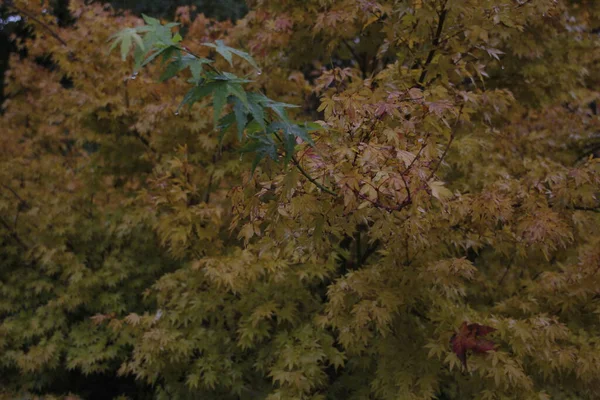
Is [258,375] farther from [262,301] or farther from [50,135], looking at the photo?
[50,135]

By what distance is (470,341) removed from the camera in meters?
2.82

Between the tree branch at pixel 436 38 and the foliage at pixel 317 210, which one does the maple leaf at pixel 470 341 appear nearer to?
the foliage at pixel 317 210

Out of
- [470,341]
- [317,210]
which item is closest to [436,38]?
[317,210]

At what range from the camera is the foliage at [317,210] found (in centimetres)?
229

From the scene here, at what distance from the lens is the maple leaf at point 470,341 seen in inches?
111

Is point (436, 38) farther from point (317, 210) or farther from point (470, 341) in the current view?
point (470, 341)

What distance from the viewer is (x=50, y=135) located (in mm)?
6047

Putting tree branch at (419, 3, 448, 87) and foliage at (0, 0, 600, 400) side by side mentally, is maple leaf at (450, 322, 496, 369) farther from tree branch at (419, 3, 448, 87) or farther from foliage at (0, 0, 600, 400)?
tree branch at (419, 3, 448, 87)

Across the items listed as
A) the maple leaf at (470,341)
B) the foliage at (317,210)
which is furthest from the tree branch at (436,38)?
the maple leaf at (470,341)

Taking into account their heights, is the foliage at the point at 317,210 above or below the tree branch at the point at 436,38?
below

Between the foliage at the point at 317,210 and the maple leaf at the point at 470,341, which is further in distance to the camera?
the maple leaf at the point at 470,341

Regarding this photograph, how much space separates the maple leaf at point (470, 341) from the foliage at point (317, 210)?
0.01 m

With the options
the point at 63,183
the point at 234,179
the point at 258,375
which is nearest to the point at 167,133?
the point at 234,179

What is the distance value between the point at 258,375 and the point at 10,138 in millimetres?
3998
